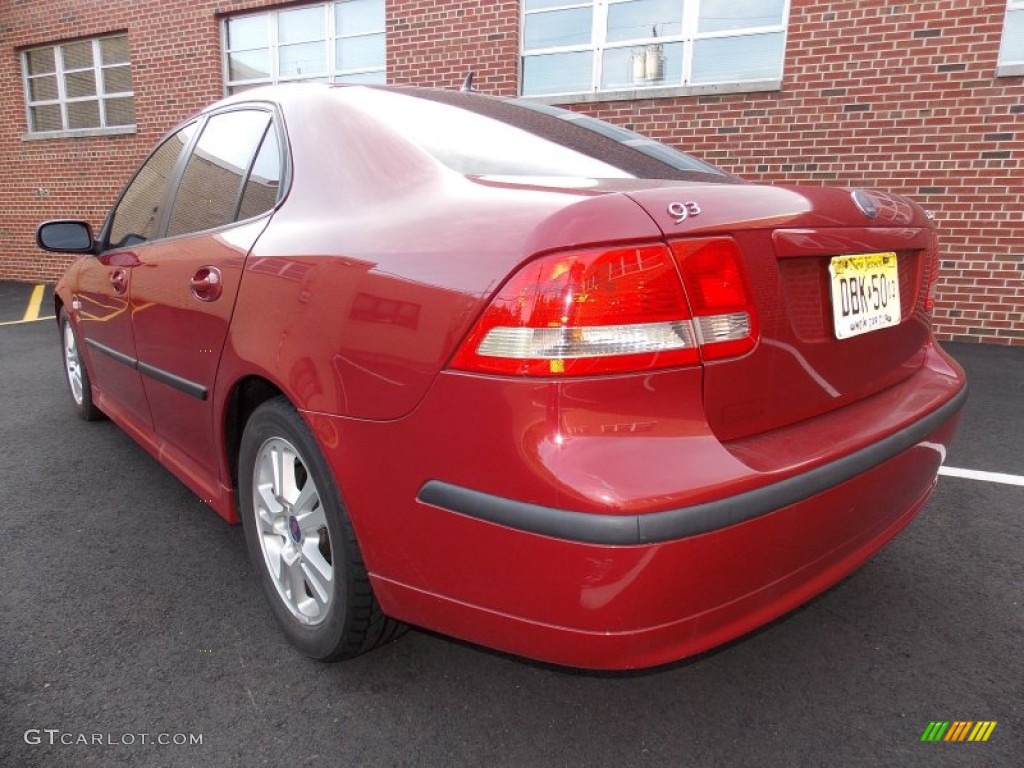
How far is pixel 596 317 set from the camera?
4.15 ft

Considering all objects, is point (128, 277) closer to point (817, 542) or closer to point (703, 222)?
point (703, 222)

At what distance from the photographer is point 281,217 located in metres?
1.90

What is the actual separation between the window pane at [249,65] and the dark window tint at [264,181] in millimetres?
8131

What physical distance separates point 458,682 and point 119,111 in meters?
11.2

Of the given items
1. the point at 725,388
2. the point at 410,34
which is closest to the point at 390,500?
the point at 725,388

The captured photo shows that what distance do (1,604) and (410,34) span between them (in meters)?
7.32

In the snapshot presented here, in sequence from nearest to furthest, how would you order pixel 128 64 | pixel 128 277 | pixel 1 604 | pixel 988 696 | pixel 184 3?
1. pixel 988 696
2. pixel 1 604
3. pixel 128 277
4. pixel 184 3
5. pixel 128 64

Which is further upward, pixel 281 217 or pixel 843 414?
pixel 281 217

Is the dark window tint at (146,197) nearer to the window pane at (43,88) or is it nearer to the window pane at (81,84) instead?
the window pane at (81,84)

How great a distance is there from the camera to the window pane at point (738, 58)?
652cm

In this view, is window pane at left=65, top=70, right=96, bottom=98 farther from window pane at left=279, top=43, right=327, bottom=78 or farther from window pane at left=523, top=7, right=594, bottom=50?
window pane at left=523, top=7, right=594, bottom=50

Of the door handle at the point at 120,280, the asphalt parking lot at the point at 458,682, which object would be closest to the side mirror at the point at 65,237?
the door handle at the point at 120,280

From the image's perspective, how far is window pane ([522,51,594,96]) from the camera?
24.1 feet

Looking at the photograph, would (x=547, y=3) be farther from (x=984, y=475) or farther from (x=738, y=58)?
(x=984, y=475)
